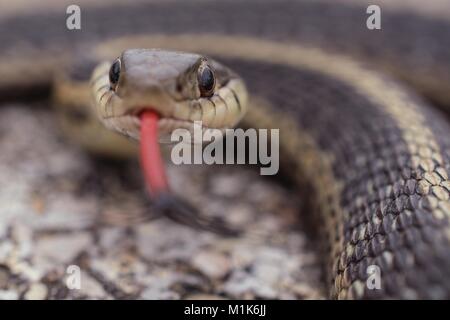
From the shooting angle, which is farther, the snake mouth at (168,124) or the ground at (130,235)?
the ground at (130,235)

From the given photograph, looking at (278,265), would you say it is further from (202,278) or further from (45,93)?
A: (45,93)

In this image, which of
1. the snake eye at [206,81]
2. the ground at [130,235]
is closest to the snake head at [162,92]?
the snake eye at [206,81]

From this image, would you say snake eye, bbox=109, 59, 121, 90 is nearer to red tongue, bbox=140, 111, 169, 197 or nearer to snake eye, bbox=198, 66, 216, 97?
red tongue, bbox=140, 111, 169, 197

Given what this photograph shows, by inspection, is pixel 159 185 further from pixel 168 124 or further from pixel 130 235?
pixel 130 235

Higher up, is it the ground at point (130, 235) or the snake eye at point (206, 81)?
the snake eye at point (206, 81)

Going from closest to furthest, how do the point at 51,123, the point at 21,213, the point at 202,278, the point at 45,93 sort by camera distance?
the point at 202,278 < the point at 21,213 < the point at 51,123 < the point at 45,93

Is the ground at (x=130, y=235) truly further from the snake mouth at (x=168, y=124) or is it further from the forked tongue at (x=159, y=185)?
the snake mouth at (x=168, y=124)
